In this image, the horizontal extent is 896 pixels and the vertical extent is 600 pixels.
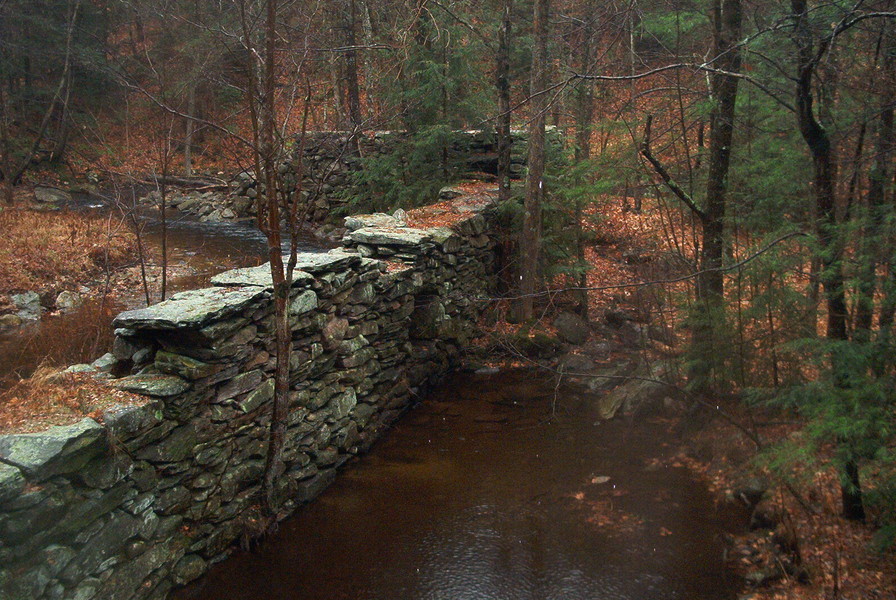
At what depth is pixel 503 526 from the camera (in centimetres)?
619

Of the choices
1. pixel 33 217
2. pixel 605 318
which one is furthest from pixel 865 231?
pixel 33 217

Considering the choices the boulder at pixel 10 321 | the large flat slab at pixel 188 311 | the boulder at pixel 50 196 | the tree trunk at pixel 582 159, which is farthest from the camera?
the boulder at pixel 50 196

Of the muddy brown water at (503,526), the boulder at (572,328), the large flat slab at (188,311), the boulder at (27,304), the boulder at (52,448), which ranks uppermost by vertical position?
the large flat slab at (188,311)

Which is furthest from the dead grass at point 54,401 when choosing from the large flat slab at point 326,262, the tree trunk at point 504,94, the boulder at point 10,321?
the tree trunk at point 504,94

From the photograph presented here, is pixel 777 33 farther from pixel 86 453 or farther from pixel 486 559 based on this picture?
pixel 86 453

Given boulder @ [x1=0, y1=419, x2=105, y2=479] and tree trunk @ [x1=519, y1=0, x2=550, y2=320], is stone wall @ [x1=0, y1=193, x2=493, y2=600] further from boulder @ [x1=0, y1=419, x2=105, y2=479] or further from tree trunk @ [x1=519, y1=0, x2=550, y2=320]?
tree trunk @ [x1=519, y1=0, x2=550, y2=320]

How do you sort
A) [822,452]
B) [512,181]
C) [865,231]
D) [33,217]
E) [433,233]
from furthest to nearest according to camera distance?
[33,217], [512,181], [433,233], [822,452], [865,231]

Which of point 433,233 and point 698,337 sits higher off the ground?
point 433,233

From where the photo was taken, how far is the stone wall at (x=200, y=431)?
4148mm

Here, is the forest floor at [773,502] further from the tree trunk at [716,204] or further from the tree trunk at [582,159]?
the tree trunk at [582,159]

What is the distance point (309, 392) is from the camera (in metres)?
7.02

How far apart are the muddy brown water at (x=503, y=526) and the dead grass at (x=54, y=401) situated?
5.79 feet

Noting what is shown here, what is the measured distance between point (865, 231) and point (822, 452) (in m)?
2.04

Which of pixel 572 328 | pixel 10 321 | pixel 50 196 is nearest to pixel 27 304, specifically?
pixel 10 321
